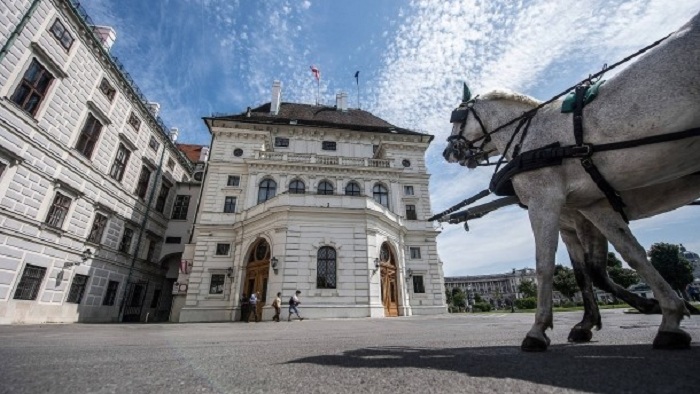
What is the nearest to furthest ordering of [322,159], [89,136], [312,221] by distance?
[312,221]
[89,136]
[322,159]

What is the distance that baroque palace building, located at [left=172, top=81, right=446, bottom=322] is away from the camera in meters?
17.0

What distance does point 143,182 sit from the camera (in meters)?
23.8

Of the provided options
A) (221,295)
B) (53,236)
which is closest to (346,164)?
(221,295)

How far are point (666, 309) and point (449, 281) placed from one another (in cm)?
13046

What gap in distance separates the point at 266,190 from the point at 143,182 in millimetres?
9719

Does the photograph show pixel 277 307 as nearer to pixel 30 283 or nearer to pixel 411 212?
pixel 30 283

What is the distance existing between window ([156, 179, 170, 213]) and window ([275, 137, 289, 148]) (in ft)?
33.6

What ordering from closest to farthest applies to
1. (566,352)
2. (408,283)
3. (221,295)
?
(566,352)
(221,295)
(408,283)

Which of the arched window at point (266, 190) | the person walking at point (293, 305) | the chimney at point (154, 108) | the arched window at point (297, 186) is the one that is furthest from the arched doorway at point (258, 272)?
the chimney at point (154, 108)

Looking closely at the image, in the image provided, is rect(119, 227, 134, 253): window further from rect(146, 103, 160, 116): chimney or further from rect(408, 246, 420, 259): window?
rect(408, 246, 420, 259): window

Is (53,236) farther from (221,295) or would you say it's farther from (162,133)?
(162,133)

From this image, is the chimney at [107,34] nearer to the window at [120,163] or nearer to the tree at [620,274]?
the window at [120,163]

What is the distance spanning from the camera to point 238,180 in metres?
23.6

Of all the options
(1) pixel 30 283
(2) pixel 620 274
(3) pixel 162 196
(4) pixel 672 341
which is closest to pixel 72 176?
(1) pixel 30 283
